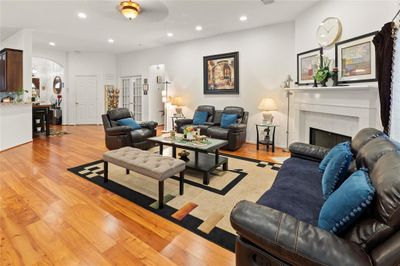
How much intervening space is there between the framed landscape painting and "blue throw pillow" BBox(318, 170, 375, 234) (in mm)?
4997

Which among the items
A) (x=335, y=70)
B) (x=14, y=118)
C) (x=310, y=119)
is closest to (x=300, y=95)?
(x=310, y=119)

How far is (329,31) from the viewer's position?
370cm

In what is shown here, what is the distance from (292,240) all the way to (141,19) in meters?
5.24

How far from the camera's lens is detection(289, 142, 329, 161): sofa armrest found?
263 centimetres

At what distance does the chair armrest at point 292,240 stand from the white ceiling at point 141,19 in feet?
13.3

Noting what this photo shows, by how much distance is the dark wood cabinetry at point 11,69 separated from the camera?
5633mm

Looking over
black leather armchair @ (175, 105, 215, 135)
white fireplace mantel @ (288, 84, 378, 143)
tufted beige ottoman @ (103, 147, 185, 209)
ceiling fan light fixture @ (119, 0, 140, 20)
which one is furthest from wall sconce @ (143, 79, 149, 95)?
tufted beige ottoman @ (103, 147, 185, 209)

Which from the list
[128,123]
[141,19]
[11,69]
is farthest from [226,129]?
[11,69]

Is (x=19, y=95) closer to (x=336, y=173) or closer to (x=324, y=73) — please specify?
(x=324, y=73)

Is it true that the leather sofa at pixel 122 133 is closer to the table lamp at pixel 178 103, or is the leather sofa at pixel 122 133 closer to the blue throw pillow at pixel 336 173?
the table lamp at pixel 178 103

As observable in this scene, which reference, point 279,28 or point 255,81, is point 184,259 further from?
point 279,28

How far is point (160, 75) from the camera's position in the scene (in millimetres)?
8594

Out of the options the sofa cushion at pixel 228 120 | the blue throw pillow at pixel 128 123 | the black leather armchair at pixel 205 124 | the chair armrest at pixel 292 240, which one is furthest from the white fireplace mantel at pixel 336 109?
the blue throw pillow at pixel 128 123

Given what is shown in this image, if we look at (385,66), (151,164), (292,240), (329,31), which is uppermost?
(329,31)
